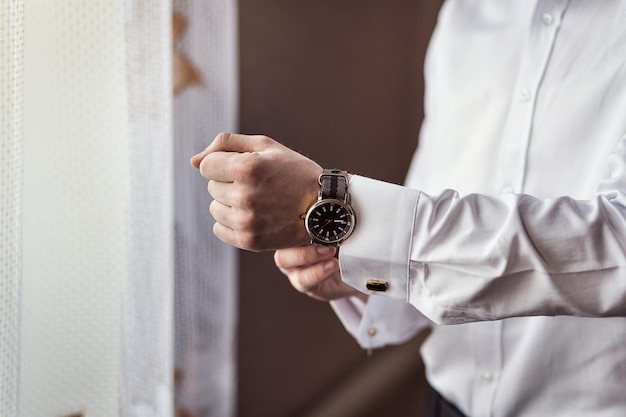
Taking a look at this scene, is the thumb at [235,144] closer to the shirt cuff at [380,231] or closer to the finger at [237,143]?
the finger at [237,143]

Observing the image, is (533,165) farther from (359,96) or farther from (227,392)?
(359,96)

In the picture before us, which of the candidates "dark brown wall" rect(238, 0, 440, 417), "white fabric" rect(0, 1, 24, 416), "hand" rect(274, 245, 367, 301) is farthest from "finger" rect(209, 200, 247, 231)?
"dark brown wall" rect(238, 0, 440, 417)

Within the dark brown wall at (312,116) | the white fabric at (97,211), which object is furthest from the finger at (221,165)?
the dark brown wall at (312,116)

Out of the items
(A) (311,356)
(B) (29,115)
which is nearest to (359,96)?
(A) (311,356)

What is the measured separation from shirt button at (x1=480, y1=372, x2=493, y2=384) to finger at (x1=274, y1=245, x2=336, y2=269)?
1.10ft

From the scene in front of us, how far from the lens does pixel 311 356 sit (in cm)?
164

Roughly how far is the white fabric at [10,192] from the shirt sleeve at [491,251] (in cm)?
35

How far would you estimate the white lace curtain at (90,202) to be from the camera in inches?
25.3

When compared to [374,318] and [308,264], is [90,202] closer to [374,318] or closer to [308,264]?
[308,264]

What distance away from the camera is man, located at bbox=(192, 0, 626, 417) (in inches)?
24.1

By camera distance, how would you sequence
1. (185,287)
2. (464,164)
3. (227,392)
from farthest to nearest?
(227,392) → (185,287) → (464,164)

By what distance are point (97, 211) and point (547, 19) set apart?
2.20ft

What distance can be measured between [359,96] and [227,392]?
91 centimetres

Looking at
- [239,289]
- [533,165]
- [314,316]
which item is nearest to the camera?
[533,165]
